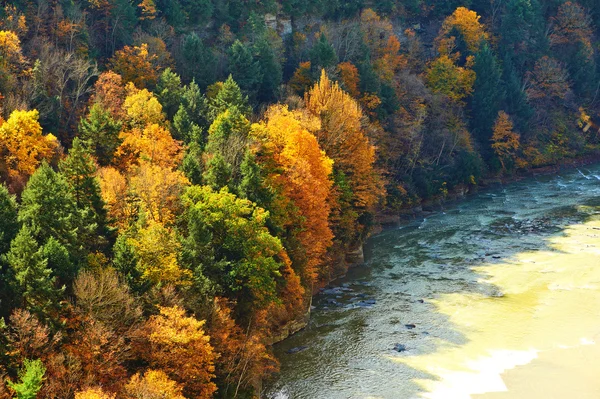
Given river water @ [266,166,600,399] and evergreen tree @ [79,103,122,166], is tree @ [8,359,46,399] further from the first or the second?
evergreen tree @ [79,103,122,166]

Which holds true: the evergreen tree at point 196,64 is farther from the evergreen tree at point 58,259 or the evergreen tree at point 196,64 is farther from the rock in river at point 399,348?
the evergreen tree at point 58,259

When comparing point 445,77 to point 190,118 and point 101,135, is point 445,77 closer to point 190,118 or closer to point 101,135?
point 190,118

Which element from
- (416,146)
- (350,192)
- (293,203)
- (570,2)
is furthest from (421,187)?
(570,2)

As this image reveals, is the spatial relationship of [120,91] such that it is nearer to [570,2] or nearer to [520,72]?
[520,72]

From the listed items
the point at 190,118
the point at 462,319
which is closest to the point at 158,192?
the point at 190,118

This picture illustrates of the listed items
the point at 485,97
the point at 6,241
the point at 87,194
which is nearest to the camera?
the point at 6,241

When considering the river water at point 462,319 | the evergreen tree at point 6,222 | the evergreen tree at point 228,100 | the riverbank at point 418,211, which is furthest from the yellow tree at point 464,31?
the evergreen tree at point 6,222
